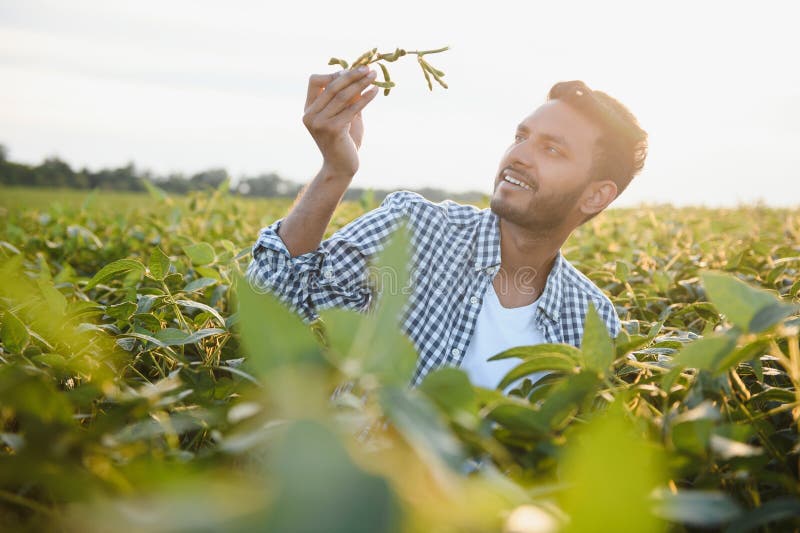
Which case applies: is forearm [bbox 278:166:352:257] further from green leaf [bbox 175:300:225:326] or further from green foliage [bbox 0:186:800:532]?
green foliage [bbox 0:186:800:532]

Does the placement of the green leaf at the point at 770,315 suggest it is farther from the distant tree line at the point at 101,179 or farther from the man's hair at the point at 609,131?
the distant tree line at the point at 101,179

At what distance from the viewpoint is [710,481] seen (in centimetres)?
72

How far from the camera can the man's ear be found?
95.4 inches

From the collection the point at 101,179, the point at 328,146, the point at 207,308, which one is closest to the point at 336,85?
the point at 328,146

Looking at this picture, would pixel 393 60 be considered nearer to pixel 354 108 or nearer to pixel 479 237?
pixel 354 108

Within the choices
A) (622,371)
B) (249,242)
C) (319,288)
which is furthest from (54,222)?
(622,371)

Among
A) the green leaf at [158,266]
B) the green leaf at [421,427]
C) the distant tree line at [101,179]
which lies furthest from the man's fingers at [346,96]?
the distant tree line at [101,179]

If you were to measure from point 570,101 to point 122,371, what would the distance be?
1.86 meters

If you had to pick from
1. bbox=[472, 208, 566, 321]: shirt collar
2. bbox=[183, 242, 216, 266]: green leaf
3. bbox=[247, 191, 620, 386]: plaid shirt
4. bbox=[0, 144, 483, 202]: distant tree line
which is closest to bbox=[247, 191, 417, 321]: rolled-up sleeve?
bbox=[247, 191, 620, 386]: plaid shirt

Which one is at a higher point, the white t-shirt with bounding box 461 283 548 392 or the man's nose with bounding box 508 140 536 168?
the man's nose with bounding box 508 140 536 168

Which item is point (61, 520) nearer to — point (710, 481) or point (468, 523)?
point (468, 523)

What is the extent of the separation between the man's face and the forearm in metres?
0.66

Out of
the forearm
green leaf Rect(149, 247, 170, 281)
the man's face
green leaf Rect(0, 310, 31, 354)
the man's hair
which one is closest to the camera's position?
green leaf Rect(0, 310, 31, 354)

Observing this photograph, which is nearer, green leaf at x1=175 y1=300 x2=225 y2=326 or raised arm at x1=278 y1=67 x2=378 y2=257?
green leaf at x1=175 y1=300 x2=225 y2=326
